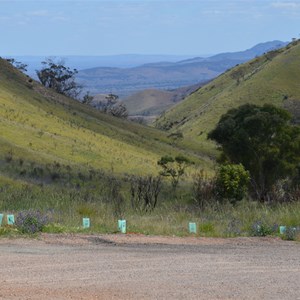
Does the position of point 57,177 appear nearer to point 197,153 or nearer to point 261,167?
point 261,167

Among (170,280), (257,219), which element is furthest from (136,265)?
(257,219)

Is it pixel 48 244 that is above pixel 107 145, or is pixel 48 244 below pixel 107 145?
below

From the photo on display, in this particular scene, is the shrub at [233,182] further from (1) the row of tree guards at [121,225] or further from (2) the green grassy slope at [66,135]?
(1) the row of tree guards at [121,225]

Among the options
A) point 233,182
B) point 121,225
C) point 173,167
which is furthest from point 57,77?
point 121,225

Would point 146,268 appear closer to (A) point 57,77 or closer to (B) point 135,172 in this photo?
(B) point 135,172

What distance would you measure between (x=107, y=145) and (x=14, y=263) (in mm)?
45010

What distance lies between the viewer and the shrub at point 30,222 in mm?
10500

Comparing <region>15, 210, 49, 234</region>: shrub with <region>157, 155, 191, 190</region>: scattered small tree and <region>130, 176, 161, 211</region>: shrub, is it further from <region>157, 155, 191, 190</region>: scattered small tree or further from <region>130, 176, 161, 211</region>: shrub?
<region>157, 155, 191, 190</region>: scattered small tree

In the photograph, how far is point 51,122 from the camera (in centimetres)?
5400

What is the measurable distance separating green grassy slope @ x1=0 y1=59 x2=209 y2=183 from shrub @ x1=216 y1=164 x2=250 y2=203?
35.3ft

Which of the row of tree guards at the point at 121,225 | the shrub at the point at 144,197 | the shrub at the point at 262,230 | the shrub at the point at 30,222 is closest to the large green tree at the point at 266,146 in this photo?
the shrub at the point at 144,197

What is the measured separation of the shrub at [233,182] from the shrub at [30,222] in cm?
1984

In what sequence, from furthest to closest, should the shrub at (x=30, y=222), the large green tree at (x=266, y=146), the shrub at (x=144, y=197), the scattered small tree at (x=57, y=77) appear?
the scattered small tree at (x=57, y=77) < the large green tree at (x=266, y=146) < the shrub at (x=144, y=197) < the shrub at (x=30, y=222)

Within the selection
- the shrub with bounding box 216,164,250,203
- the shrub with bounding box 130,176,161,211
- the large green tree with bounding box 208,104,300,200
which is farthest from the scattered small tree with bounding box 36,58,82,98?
the shrub with bounding box 130,176,161,211
